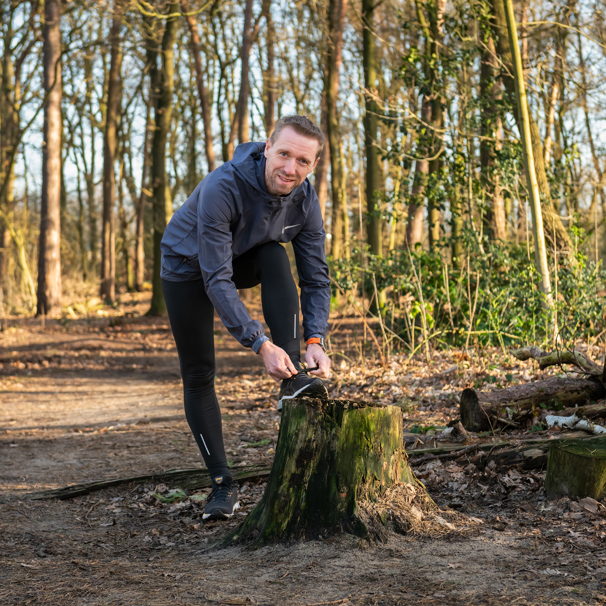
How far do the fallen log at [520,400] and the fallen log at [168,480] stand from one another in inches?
55.1

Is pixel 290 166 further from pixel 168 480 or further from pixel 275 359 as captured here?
pixel 168 480

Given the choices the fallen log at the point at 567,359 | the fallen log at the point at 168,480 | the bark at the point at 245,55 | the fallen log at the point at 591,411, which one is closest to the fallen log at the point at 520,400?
A: the fallen log at the point at 567,359

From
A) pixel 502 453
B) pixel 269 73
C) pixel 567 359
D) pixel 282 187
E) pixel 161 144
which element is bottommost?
pixel 502 453

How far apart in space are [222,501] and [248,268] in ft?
4.06

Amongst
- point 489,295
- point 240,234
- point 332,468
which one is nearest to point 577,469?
point 332,468

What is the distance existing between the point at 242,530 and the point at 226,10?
676 inches

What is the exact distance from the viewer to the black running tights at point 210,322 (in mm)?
3098

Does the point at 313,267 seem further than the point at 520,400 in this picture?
No

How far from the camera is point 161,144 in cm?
1548

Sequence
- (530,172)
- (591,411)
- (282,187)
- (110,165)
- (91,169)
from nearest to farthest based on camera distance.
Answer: (282,187), (591,411), (530,172), (110,165), (91,169)

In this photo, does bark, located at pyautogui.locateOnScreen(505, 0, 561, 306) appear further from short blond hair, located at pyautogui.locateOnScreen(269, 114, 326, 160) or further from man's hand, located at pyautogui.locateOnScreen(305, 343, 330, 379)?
short blond hair, located at pyautogui.locateOnScreen(269, 114, 326, 160)

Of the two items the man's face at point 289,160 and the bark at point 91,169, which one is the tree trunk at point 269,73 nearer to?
the bark at point 91,169

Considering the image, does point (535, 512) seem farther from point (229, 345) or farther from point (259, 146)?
point (229, 345)

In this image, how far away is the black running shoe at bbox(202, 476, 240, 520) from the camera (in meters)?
3.34
